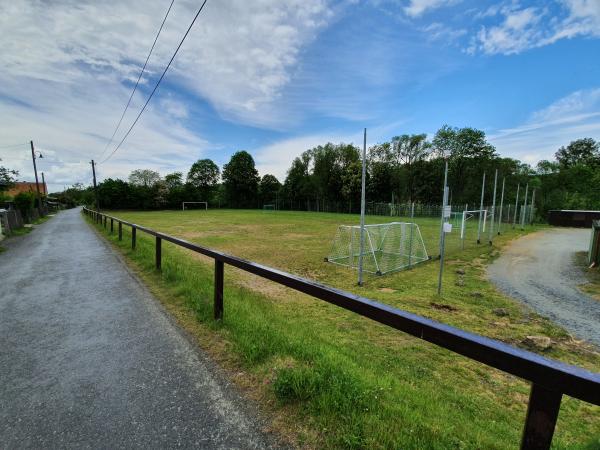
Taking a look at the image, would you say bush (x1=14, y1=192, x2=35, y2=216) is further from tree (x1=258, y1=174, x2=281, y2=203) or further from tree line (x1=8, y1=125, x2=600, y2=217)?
tree (x1=258, y1=174, x2=281, y2=203)

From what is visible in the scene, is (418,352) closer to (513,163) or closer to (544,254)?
(544,254)

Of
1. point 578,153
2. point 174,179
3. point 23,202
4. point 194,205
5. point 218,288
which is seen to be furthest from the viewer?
point 174,179

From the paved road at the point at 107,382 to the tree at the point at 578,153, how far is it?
214 feet

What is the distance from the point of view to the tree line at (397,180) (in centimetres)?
3812

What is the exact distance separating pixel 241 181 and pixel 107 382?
60.0 m

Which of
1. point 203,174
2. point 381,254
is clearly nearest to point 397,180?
point 381,254

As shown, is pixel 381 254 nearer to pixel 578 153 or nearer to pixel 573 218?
pixel 573 218

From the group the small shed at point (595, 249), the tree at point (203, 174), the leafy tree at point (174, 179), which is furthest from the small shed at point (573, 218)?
the leafy tree at point (174, 179)

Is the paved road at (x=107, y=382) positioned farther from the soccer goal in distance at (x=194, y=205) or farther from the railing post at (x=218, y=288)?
the soccer goal in distance at (x=194, y=205)

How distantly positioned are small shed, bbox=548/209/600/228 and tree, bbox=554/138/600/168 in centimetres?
3097

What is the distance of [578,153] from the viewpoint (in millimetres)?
50562

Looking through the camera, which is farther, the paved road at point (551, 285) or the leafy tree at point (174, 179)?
the leafy tree at point (174, 179)

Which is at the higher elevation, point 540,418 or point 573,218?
point 540,418

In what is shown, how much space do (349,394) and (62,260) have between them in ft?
29.3
